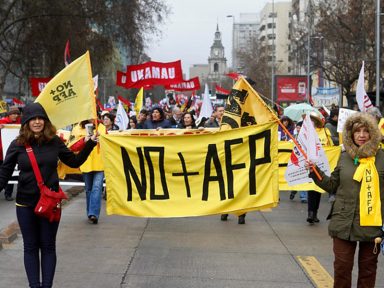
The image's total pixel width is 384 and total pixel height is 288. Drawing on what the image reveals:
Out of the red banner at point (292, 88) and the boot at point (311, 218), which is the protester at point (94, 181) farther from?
the red banner at point (292, 88)

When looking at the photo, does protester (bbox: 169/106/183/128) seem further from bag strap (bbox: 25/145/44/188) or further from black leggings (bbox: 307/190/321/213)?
bag strap (bbox: 25/145/44/188)

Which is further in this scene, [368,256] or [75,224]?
[75,224]

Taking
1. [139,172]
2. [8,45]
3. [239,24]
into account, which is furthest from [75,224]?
[239,24]

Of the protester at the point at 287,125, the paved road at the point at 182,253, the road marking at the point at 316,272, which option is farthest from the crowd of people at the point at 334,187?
the protester at the point at 287,125

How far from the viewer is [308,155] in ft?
16.9

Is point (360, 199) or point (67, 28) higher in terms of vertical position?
point (67, 28)

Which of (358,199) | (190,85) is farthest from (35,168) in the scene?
(190,85)

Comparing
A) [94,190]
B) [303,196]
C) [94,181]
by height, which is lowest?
[303,196]

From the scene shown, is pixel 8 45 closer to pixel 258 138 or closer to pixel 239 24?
pixel 258 138

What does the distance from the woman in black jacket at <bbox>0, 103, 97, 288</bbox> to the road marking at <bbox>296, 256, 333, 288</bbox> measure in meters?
2.54

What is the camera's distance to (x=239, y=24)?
193 meters

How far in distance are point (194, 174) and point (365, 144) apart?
7.47 ft

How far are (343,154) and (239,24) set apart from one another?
192 m

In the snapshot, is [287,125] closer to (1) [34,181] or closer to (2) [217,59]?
(1) [34,181]
